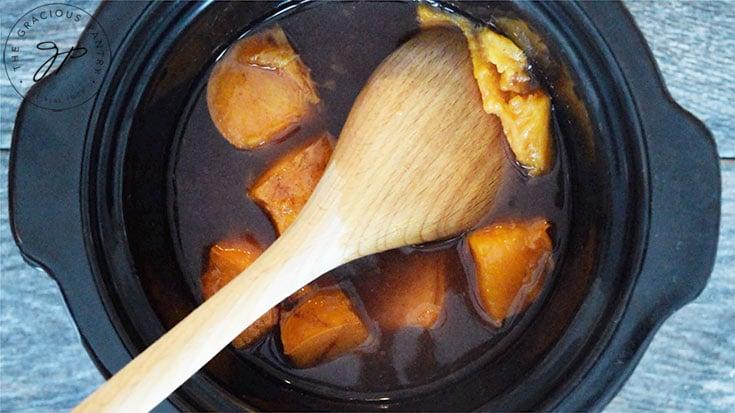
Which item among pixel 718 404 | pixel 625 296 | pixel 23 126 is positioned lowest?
pixel 718 404

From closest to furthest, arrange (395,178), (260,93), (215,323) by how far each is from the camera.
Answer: (215,323)
(395,178)
(260,93)

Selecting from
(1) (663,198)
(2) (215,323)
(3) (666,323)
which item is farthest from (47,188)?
(3) (666,323)

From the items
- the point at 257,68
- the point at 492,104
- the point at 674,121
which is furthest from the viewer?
the point at 257,68

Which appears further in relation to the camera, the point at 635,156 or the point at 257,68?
the point at 257,68

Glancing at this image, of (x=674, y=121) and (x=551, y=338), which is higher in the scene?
(x=674, y=121)

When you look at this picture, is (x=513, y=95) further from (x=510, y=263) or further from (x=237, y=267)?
(x=237, y=267)

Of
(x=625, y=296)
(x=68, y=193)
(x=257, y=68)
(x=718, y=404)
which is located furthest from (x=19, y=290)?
(x=718, y=404)

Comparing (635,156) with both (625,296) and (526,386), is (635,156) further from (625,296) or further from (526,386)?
(526,386)

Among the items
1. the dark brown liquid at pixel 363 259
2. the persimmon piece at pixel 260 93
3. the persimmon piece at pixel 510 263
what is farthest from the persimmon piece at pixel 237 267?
the persimmon piece at pixel 510 263
